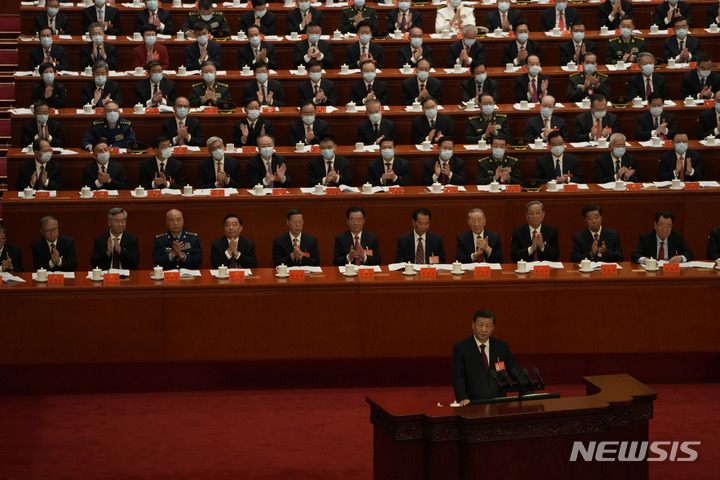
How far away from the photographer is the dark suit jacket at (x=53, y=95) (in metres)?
12.5

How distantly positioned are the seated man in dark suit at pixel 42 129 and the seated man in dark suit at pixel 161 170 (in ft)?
4.46

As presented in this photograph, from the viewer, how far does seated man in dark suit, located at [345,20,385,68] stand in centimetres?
1310

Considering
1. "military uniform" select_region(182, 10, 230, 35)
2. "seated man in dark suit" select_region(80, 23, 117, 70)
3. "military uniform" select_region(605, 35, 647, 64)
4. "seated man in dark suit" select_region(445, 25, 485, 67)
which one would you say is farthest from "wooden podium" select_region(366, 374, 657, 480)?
"military uniform" select_region(182, 10, 230, 35)

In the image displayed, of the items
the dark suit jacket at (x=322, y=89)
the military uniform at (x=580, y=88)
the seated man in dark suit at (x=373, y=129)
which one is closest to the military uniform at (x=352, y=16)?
the dark suit jacket at (x=322, y=89)

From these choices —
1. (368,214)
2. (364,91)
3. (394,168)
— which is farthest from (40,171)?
(364,91)

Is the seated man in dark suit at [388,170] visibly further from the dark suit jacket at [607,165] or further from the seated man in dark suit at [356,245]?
the dark suit jacket at [607,165]

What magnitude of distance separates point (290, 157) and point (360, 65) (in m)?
2.09

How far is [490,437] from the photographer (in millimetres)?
5414

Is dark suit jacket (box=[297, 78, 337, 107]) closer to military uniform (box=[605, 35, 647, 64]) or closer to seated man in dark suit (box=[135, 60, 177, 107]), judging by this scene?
seated man in dark suit (box=[135, 60, 177, 107])

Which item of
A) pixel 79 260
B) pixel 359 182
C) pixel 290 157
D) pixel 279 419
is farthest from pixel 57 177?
pixel 279 419

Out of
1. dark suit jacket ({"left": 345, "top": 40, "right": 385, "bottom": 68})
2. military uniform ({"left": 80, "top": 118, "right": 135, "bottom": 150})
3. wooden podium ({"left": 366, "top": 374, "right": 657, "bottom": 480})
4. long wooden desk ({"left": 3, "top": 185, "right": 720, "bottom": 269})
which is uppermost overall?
dark suit jacket ({"left": 345, "top": 40, "right": 385, "bottom": 68})

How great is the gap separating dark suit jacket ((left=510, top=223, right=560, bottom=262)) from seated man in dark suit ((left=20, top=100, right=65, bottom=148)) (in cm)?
543

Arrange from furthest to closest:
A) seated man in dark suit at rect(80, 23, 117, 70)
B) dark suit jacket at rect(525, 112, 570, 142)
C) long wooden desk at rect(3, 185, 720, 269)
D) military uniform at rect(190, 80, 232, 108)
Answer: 1. seated man in dark suit at rect(80, 23, 117, 70)
2. military uniform at rect(190, 80, 232, 108)
3. dark suit jacket at rect(525, 112, 570, 142)
4. long wooden desk at rect(3, 185, 720, 269)

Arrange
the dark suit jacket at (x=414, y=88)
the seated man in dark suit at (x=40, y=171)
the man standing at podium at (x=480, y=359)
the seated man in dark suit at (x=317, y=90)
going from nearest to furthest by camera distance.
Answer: the man standing at podium at (x=480, y=359), the seated man in dark suit at (x=40, y=171), the seated man in dark suit at (x=317, y=90), the dark suit jacket at (x=414, y=88)
